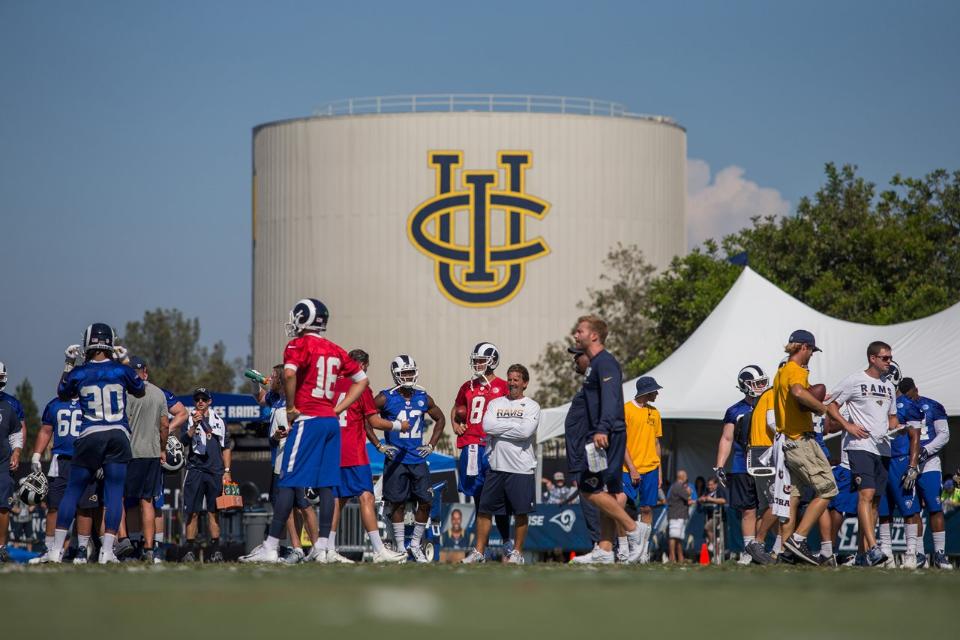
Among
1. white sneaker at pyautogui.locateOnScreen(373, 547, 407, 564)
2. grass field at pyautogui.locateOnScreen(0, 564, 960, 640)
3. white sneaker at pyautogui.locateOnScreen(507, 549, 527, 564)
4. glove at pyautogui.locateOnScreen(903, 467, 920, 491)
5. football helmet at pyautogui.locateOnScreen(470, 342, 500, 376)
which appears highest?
football helmet at pyautogui.locateOnScreen(470, 342, 500, 376)

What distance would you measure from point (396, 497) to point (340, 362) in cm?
389

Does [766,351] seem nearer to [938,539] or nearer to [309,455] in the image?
[938,539]

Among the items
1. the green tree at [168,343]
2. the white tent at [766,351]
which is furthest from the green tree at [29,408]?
the white tent at [766,351]

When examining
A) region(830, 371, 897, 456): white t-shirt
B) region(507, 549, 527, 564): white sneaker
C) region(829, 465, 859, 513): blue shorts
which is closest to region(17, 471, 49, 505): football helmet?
region(507, 549, 527, 564): white sneaker

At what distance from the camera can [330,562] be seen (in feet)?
38.0

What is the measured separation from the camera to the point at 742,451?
16.1 metres

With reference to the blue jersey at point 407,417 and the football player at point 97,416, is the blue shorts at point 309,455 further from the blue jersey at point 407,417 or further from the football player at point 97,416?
the blue jersey at point 407,417

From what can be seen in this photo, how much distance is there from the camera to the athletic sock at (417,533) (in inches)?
608

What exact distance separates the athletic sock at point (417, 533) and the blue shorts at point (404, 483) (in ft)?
0.99

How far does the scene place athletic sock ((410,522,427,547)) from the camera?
50.7 ft

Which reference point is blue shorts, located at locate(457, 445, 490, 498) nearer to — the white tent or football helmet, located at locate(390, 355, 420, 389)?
football helmet, located at locate(390, 355, 420, 389)

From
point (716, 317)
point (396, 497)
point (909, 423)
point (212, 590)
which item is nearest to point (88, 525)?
point (396, 497)

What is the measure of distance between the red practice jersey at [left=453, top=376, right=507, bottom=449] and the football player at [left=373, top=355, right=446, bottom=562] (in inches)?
14.4

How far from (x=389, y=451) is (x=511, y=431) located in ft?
6.35
